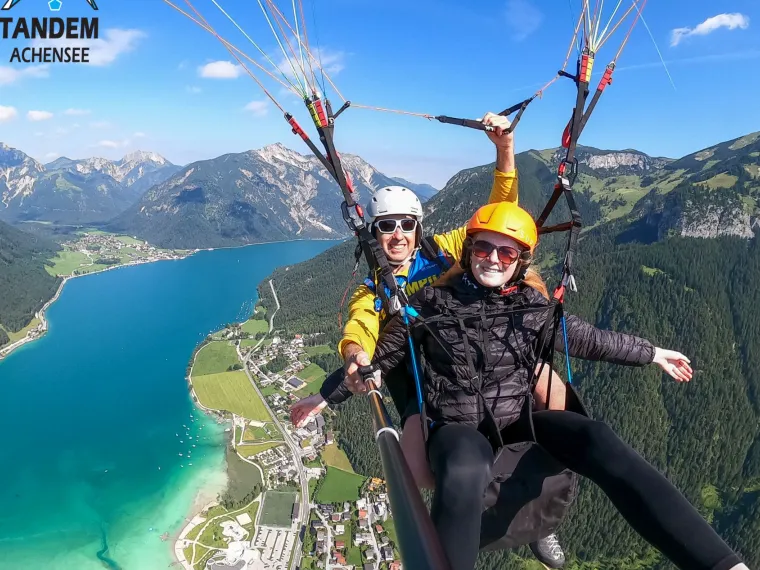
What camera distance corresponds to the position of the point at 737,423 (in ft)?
158

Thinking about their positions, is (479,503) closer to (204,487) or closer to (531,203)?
(204,487)

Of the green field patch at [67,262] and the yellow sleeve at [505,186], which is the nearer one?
the yellow sleeve at [505,186]

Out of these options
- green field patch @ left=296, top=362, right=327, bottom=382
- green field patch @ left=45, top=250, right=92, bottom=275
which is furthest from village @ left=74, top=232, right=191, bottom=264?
green field patch @ left=296, top=362, right=327, bottom=382

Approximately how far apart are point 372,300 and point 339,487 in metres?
36.6

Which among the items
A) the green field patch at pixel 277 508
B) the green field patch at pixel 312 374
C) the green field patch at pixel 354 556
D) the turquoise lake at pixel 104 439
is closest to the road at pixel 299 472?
the green field patch at pixel 277 508

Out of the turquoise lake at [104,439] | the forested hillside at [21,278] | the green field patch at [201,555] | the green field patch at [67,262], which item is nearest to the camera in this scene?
the green field patch at [201,555]

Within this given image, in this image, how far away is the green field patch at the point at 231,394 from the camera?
48.2 metres

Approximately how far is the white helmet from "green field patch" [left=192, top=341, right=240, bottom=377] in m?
58.4

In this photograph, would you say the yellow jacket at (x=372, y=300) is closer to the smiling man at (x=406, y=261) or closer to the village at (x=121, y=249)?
the smiling man at (x=406, y=261)

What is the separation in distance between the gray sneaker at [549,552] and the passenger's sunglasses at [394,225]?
3.11 metres

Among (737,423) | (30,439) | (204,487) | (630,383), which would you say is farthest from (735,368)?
(30,439)

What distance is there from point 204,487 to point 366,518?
12422 millimetres

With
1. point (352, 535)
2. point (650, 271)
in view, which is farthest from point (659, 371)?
point (352, 535)

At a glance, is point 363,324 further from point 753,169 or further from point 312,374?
point 753,169
